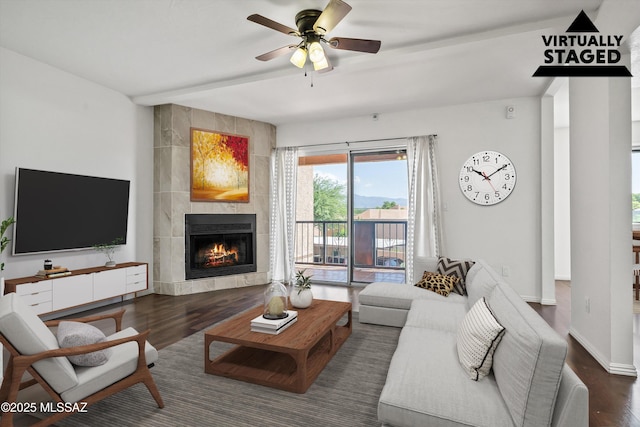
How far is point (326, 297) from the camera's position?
16.0 ft

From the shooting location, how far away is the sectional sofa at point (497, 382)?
1.32 metres

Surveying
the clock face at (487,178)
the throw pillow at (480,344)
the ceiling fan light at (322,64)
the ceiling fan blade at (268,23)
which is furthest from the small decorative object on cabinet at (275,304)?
the clock face at (487,178)

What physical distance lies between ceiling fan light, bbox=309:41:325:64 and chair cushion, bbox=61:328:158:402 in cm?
256

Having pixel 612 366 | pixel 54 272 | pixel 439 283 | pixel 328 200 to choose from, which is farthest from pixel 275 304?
pixel 328 200

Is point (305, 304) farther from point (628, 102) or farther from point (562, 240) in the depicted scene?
point (562, 240)

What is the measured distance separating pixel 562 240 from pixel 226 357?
6351 mm

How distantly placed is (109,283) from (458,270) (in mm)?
4256

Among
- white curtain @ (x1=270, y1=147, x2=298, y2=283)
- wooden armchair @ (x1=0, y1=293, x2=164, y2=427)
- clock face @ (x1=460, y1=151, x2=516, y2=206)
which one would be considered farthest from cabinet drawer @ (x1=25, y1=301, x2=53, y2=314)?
clock face @ (x1=460, y1=151, x2=516, y2=206)

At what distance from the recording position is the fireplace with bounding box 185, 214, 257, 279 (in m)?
5.14

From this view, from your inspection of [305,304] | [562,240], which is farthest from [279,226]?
[562,240]

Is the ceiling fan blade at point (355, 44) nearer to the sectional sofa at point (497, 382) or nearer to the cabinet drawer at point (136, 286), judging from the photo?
the sectional sofa at point (497, 382)

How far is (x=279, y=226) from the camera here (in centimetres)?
596

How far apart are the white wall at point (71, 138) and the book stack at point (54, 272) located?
0.64ft

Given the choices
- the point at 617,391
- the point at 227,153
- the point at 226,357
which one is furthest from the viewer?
the point at 227,153
